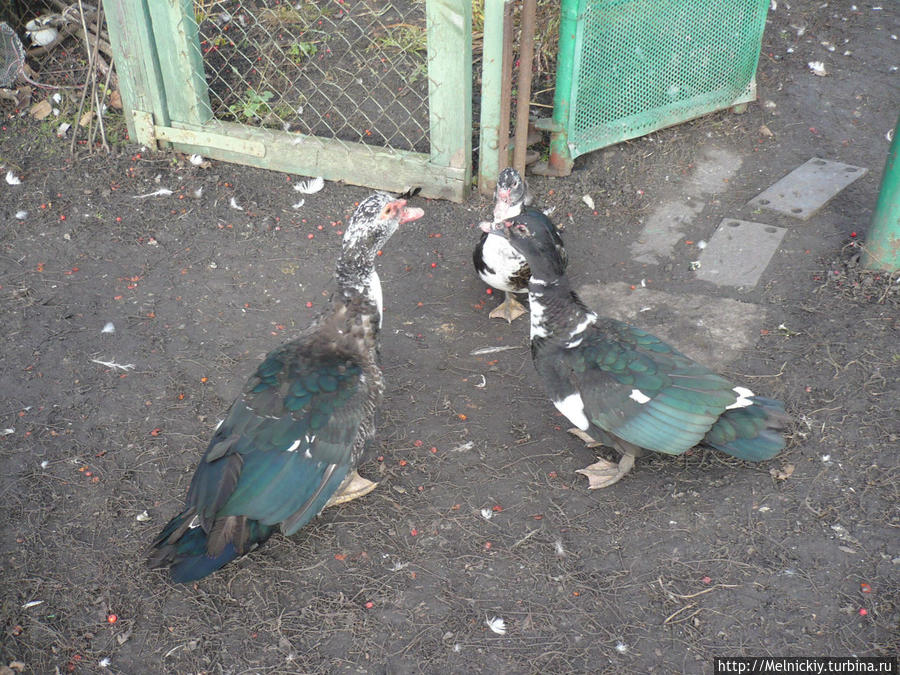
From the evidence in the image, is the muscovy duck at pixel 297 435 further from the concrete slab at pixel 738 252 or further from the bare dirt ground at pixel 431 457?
the concrete slab at pixel 738 252

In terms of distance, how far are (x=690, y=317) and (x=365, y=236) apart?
2.10 metres

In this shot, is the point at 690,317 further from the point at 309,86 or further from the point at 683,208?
the point at 309,86

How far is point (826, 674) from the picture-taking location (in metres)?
2.90

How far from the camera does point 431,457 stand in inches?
152

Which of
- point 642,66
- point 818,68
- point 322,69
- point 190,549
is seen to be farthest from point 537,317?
point 818,68

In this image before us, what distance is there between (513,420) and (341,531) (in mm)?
1092

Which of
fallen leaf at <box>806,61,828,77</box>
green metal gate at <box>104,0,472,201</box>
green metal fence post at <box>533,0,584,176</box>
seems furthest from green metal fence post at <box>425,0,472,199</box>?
fallen leaf at <box>806,61,828,77</box>

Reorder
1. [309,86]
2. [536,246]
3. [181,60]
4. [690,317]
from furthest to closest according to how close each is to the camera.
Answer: [309,86] < [181,60] < [690,317] < [536,246]

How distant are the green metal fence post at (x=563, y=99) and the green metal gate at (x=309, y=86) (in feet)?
Result: 2.16

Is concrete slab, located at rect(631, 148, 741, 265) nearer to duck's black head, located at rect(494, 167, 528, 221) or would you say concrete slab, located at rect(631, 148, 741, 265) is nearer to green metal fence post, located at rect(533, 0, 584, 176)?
green metal fence post, located at rect(533, 0, 584, 176)

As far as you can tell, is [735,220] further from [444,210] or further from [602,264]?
[444,210]

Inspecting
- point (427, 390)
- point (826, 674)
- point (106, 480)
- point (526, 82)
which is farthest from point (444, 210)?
point (826, 674)

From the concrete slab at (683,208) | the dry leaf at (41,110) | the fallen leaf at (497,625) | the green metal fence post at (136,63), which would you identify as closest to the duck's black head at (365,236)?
the fallen leaf at (497,625)

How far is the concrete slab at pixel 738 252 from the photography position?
4910 mm
